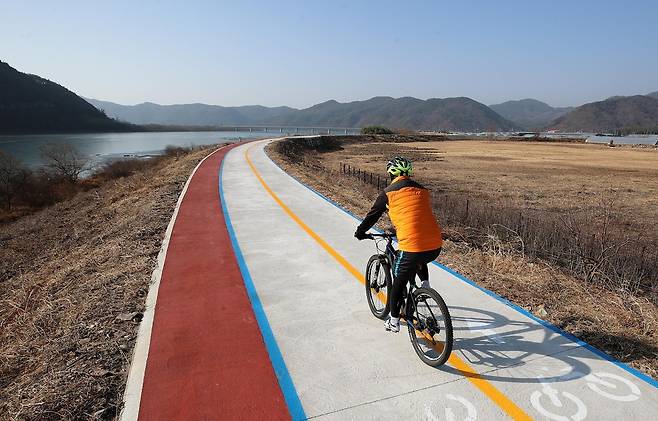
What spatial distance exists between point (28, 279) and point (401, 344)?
994 cm

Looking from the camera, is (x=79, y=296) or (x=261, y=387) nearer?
(x=261, y=387)

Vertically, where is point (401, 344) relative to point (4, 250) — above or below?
above

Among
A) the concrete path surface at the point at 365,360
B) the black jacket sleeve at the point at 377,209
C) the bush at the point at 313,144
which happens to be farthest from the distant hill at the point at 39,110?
the black jacket sleeve at the point at 377,209

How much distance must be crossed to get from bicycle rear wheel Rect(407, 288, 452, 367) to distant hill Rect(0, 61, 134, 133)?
155 metres

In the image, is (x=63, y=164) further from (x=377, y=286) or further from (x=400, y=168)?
(x=400, y=168)

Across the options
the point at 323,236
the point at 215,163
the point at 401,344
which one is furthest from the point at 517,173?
the point at 401,344

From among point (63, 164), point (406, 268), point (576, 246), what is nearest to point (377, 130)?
point (63, 164)

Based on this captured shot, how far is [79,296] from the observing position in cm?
662

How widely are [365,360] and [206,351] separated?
70.9 inches

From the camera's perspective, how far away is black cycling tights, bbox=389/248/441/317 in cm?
438

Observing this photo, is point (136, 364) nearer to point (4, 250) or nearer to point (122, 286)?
point (122, 286)

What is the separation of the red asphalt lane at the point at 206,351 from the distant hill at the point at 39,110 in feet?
496

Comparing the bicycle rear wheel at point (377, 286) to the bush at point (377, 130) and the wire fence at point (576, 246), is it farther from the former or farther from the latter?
the bush at point (377, 130)

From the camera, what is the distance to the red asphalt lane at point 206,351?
3781mm
